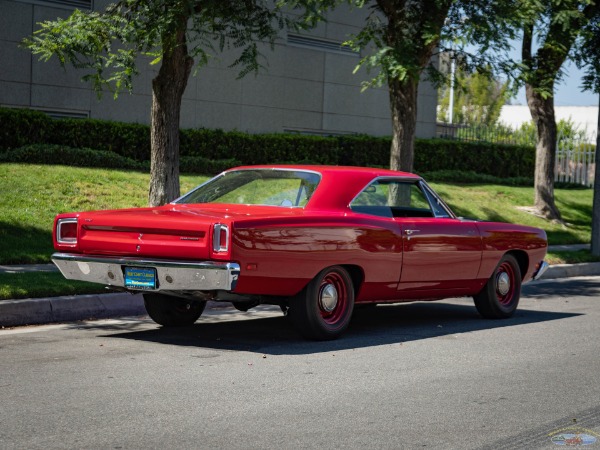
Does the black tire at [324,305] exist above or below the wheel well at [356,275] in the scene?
below

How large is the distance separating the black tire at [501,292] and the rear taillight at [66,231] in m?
4.48

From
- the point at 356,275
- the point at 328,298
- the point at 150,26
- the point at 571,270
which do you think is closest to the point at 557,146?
the point at 571,270

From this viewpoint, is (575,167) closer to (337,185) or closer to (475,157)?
(475,157)

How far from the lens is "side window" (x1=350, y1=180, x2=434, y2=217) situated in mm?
9570

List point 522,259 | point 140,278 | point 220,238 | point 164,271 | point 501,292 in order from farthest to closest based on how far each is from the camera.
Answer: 1. point 522,259
2. point 501,292
3. point 140,278
4. point 164,271
5. point 220,238

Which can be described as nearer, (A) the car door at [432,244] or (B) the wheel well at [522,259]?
(A) the car door at [432,244]

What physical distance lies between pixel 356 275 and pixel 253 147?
47.1ft

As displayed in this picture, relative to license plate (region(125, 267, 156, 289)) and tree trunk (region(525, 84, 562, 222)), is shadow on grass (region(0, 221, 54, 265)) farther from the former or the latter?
tree trunk (region(525, 84, 562, 222))

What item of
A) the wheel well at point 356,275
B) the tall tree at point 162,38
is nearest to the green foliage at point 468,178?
the tall tree at point 162,38

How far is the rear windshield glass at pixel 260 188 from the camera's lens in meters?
9.28

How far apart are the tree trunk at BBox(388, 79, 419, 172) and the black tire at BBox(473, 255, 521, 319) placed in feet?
22.1

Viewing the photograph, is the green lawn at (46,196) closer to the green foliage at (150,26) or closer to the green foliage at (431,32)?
the green foliage at (150,26)

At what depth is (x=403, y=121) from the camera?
58.7 feet

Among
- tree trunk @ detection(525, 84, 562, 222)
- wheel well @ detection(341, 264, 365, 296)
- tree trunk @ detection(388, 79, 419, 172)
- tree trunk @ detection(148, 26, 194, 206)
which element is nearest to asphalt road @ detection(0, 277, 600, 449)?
wheel well @ detection(341, 264, 365, 296)
